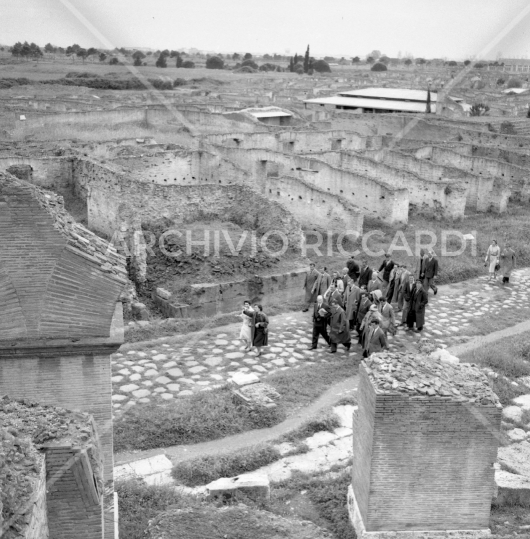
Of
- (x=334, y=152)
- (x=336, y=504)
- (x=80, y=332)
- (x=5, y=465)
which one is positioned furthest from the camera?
(x=334, y=152)

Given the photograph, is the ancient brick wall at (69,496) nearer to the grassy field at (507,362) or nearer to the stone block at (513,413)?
the stone block at (513,413)

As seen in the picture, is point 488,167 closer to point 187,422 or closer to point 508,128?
point 508,128

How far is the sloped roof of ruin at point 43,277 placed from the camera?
19.0 ft

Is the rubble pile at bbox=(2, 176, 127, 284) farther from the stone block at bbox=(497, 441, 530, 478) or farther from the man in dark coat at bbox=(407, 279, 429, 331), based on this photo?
the man in dark coat at bbox=(407, 279, 429, 331)

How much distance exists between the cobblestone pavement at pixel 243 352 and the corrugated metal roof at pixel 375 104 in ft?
95.1

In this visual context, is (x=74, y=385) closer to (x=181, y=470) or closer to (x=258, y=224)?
(x=181, y=470)

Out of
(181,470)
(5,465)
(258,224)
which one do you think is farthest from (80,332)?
(258,224)

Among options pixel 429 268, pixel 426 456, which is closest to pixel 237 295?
pixel 429 268

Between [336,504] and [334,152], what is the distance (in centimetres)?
1750

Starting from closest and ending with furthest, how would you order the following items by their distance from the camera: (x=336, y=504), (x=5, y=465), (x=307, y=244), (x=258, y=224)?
(x=5, y=465) < (x=336, y=504) < (x=258, y=224) < (x=307, y=244)

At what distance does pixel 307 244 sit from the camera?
58.8 feet

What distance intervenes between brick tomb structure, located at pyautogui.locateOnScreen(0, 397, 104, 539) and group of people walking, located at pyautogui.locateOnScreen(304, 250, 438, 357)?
21.1 ft

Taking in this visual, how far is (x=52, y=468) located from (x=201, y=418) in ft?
12.6

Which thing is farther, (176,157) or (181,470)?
(176,157)
